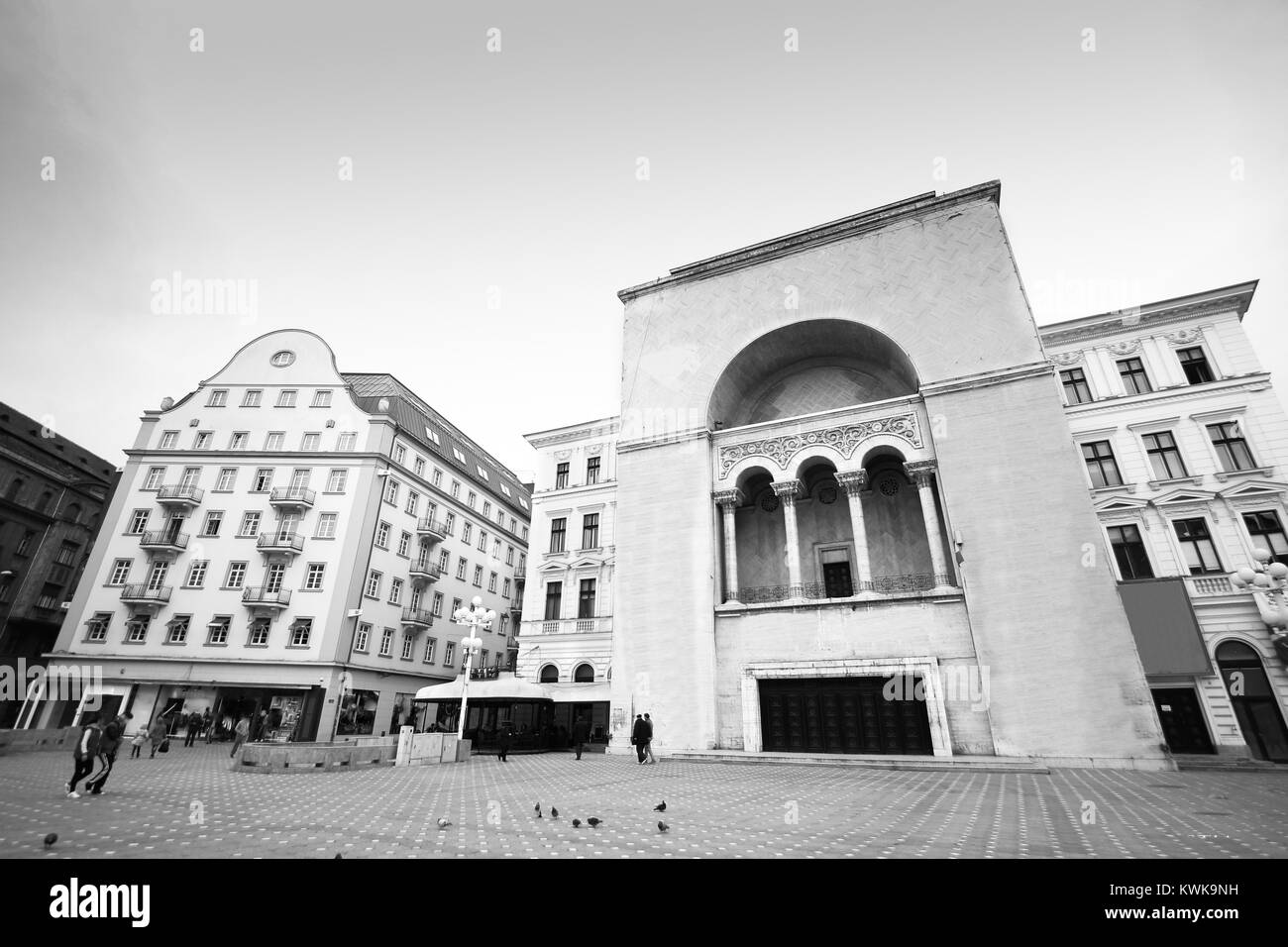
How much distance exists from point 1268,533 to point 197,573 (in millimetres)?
48357

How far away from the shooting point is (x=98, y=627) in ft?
102

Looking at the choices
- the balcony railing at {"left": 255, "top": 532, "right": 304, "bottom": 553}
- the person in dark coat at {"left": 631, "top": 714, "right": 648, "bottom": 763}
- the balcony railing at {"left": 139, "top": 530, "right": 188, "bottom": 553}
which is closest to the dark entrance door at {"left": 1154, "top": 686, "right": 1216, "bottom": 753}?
the person in dark coat at {"left": 631, "top": 714, "right": 648, "bottom": 763}

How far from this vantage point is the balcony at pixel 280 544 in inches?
1239

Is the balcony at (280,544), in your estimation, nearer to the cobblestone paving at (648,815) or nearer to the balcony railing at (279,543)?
the balcony railing at (279,543)

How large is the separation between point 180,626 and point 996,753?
3805 centimetres

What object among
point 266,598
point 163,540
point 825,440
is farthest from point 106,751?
point 163,540

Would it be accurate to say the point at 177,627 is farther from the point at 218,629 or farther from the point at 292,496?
the point at 292,496

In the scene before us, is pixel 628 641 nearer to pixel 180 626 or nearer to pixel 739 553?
pixel 739 553

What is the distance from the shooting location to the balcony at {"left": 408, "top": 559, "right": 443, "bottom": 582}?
35.6 metres

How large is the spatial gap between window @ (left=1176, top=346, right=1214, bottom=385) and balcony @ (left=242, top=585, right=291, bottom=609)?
42.8 m

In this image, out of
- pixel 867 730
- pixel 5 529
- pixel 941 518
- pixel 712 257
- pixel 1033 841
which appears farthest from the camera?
pixel 5 529

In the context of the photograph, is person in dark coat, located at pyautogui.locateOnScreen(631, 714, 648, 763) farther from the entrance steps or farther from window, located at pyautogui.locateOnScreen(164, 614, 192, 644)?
window, located at pyautogui.locateOnScreen(164, 614, 192, 644)

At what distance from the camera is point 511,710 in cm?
3133
